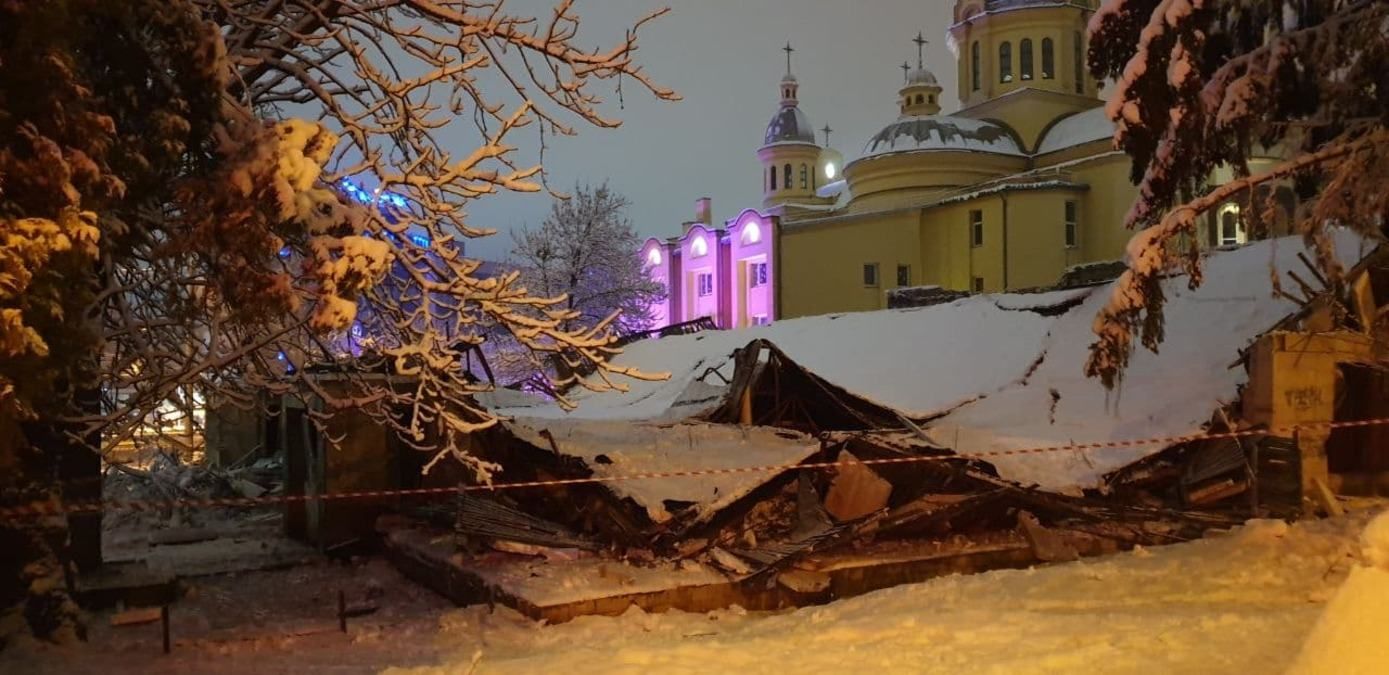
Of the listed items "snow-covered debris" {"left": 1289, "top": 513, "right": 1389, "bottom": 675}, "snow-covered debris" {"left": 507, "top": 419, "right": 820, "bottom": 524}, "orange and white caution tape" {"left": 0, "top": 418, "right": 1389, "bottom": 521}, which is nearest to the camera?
"snow-covered debris" {"left": 1289, "top": 513, "right": 1389, "bottom": 675}

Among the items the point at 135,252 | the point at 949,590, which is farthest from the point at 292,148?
the point at 949,590

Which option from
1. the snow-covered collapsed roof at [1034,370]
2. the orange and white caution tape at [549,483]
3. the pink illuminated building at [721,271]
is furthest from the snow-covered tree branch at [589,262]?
the orange and white caution tape at [549,483]

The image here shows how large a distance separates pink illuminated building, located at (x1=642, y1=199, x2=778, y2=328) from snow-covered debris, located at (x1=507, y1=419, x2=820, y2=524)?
93.7ft

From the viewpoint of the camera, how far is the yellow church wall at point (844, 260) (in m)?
38.4

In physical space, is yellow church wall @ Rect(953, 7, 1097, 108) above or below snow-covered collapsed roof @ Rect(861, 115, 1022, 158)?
above

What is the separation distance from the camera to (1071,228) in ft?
114

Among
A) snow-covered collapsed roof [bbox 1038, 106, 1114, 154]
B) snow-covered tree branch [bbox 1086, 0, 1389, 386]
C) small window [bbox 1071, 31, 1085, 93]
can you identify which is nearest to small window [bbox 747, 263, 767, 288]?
snow-covered collapsed roof [bbox 1038, 106, 1114, 154]

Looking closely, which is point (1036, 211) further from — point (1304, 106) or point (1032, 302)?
point (1304, 106)

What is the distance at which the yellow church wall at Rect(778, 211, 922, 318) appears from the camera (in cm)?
3841

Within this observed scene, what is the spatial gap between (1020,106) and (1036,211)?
8.07 m

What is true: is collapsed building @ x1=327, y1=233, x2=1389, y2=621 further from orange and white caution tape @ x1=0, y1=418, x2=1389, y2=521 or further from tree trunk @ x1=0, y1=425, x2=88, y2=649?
tree trunk @ x1=0, y1=425, x2=88, y2=649

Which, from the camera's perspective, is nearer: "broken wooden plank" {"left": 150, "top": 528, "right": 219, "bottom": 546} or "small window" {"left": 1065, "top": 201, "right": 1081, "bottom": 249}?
"broken wooden plank" {"left": 150, "top": 528, "right": 219, "bottom": 546}

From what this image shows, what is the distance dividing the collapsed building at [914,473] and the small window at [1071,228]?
57.2ft

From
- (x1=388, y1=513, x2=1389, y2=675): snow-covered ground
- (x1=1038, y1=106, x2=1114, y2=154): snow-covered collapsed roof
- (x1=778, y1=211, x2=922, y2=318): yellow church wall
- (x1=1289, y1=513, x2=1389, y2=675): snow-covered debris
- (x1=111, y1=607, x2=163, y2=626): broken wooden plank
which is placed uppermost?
(x1=1038, y1=106, x2=1114, y2=154): snow-covered collapsed roof
